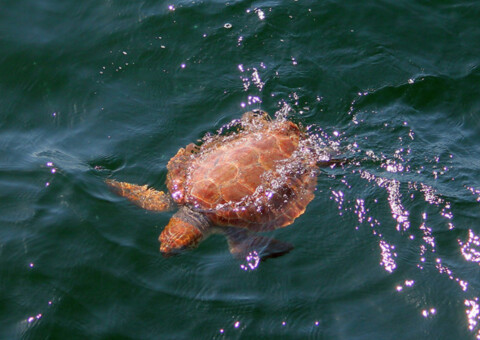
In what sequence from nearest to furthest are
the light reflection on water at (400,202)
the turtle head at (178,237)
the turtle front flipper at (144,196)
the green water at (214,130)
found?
the green water at (214,130), the light reflection on water at (400,202), the turtle head at (178,237), the turtle front flipper at (144,196)

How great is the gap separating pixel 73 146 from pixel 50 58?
67.0 inches

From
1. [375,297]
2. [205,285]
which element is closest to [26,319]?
[205,285]

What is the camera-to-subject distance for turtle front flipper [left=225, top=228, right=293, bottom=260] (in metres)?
5.23

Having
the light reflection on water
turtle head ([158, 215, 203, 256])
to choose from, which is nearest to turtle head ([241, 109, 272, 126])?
the light reflection on water

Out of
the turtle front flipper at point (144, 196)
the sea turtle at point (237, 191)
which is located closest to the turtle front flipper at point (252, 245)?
the sea turtle at point (237, 191)

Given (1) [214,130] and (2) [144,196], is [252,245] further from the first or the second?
(1) [214,130]

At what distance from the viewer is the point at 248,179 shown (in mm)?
5469

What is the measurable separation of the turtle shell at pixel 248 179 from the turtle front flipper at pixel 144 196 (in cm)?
13

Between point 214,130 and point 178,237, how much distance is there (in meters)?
1.74

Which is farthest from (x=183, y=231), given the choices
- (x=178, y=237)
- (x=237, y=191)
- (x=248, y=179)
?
(x=248, y=179)

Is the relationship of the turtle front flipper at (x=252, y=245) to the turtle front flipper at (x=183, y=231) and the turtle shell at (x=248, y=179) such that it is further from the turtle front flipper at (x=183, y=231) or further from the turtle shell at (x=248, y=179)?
the turtle front flipper at (x=183, y=231)

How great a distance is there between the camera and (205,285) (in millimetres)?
4980

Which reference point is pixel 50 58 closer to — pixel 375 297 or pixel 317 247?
pixel 317 247

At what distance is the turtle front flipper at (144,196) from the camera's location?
221 inches
